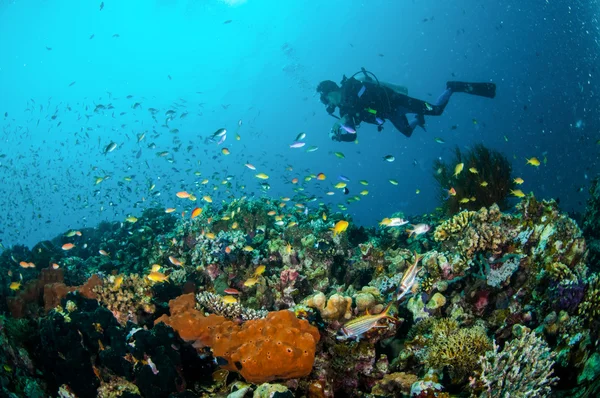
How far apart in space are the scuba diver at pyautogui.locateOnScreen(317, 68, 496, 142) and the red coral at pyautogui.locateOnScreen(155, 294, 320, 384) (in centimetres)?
964

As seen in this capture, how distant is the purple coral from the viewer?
411 centimetres

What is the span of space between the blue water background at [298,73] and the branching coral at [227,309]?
142 ft

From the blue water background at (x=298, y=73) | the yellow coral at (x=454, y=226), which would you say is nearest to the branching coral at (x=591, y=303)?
the yellow coral at (x=454, y=226)

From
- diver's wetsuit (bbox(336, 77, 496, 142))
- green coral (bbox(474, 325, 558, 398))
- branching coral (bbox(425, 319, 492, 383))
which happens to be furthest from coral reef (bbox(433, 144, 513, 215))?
green coral (bbox(474, 325, 558, 398))

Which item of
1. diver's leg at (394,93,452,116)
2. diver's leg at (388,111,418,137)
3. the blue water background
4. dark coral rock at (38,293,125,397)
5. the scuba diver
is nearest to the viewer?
dark coral rock at (38,293,125,397)

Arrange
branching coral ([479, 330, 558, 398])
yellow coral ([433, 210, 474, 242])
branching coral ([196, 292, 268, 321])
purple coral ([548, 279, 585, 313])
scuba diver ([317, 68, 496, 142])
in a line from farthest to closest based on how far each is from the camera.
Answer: scuba diver ([317, 68, 496, 142])
yellow coral ([433, 210, 474, 242])
branching coral ([196, 292, 268, 321])
purple coral ([548, 279, 585, 313])
branching coral ([479, 330, 558, 398])

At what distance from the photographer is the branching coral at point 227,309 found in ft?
16.9

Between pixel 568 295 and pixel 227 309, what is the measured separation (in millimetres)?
5050

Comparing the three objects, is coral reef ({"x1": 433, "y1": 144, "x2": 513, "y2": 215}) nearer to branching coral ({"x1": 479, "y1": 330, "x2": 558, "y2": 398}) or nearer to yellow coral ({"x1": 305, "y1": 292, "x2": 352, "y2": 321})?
yellow coral ({"x1": 305, "y1": 292, "x2": 352, "y2": 321})

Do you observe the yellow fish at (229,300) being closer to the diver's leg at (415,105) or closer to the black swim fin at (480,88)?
the diver's leg at (415,105)

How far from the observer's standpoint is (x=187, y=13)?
8588 cm

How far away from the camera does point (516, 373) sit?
302 cm

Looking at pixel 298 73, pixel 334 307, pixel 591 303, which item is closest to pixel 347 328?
pixel 334 307

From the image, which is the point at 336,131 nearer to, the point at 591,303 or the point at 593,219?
the point at 593,219
